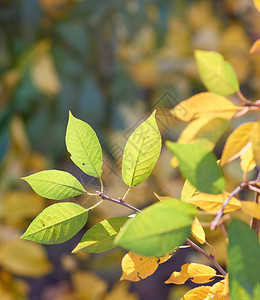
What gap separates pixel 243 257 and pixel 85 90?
101 centimetres

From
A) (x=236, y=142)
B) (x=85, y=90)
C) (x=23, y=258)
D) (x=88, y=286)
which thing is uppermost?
(x=236, y=142)

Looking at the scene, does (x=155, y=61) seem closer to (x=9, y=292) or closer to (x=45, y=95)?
(x=45, y=95)

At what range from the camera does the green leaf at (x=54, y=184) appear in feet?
0.89

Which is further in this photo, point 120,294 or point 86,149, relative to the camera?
point 120,294

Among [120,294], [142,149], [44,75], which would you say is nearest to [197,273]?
[142,149]

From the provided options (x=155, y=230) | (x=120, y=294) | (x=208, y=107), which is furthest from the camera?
(x=120, y=294)

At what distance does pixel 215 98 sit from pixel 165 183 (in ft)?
2.48

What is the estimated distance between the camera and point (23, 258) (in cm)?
100

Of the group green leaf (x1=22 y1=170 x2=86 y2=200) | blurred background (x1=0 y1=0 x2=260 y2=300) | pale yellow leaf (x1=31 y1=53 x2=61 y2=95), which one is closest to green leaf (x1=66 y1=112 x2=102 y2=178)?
green leaf (x1=22 y1=170 x2=86 y2=200)

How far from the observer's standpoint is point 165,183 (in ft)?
3.46

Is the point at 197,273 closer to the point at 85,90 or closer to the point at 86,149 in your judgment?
the point at 86,149

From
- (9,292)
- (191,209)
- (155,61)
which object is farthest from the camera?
(155,61)

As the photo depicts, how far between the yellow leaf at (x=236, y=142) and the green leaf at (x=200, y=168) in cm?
6

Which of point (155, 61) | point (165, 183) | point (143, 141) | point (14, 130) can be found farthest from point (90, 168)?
point (155, 61)
